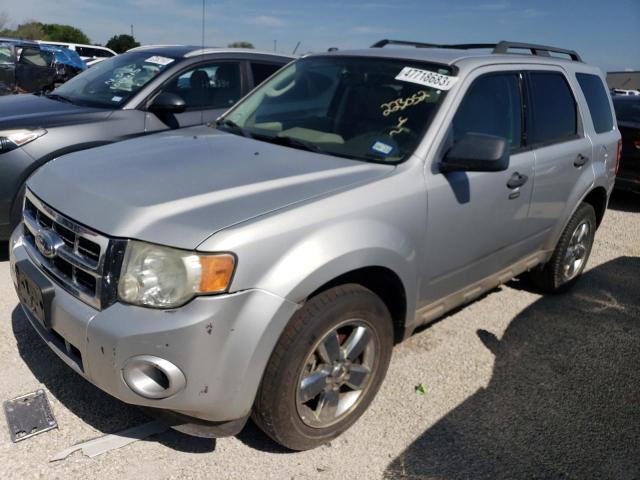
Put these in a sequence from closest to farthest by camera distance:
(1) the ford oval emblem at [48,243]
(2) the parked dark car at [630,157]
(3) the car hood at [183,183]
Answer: (3) the car hood at [183,183], (1) the ford oval emblem at [48,243], (2) the parked dark car at [630,157]

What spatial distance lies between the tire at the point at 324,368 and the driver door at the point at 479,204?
466 millimetres

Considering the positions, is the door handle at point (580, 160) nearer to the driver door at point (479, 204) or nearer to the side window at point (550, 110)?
the side window at point (550, 110)

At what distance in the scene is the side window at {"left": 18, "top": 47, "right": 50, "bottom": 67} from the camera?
12.2 meters

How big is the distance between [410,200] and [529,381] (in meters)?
1.48

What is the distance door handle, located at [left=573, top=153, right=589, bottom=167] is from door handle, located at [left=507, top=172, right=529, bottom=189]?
78 centimetres

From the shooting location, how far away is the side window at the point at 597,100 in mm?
4336

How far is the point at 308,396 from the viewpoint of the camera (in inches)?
96.9

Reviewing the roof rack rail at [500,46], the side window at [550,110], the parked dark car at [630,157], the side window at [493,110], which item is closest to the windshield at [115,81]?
the roof rack rail at [500,46]

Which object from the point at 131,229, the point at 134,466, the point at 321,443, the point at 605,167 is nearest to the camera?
the point at 131,229

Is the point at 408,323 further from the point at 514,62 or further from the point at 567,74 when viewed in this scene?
the point at 567,74

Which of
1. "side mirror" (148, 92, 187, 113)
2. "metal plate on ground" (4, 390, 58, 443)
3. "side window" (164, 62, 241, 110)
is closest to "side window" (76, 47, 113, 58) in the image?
"side window" (164, 62, 241, 110)

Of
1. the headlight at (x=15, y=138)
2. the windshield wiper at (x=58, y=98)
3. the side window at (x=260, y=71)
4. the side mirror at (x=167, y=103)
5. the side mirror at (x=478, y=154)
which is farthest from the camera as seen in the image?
the side window at (x=260, y=71)

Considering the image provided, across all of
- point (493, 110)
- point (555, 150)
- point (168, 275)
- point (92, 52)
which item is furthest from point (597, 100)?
point (92, 52)

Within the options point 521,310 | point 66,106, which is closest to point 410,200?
point 521,310
